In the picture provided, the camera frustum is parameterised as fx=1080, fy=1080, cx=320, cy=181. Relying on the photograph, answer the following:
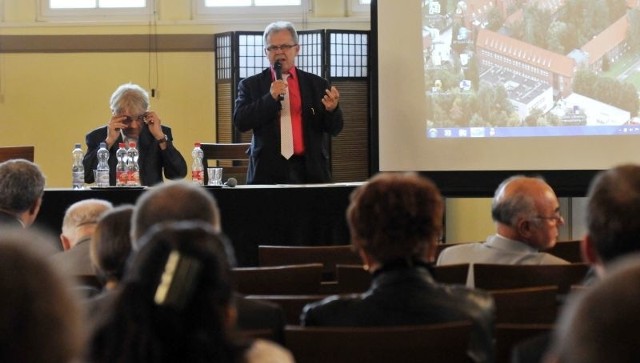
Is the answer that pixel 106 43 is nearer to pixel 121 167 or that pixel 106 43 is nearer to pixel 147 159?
pixel 147 159

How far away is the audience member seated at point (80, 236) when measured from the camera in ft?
12.4

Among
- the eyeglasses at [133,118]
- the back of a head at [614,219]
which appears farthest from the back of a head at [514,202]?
the eyeglasses at [133,118]

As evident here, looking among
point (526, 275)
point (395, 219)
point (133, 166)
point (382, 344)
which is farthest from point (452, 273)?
point (133, 166)

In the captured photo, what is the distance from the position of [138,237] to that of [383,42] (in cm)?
448

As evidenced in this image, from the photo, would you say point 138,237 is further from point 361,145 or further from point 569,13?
point 361,145

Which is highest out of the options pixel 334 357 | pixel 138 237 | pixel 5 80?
pixel 5 80

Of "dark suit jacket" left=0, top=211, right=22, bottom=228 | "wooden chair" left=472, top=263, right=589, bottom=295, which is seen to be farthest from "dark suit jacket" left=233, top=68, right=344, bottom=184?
"wooden chair" left=472, top=263, right=589, bottom=295

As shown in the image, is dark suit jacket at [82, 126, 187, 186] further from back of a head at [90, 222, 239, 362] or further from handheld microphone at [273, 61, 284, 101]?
back of a head at [90, 222, 239, 362]

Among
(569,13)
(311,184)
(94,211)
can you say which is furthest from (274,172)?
(94,211)

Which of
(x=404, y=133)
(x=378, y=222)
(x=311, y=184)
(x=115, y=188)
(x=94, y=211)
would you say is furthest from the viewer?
(x=404, y=133)

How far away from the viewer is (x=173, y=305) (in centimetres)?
146

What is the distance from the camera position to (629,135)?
6.43 meters

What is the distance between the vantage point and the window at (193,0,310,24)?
10031 millimetres

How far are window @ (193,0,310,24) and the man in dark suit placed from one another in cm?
384
